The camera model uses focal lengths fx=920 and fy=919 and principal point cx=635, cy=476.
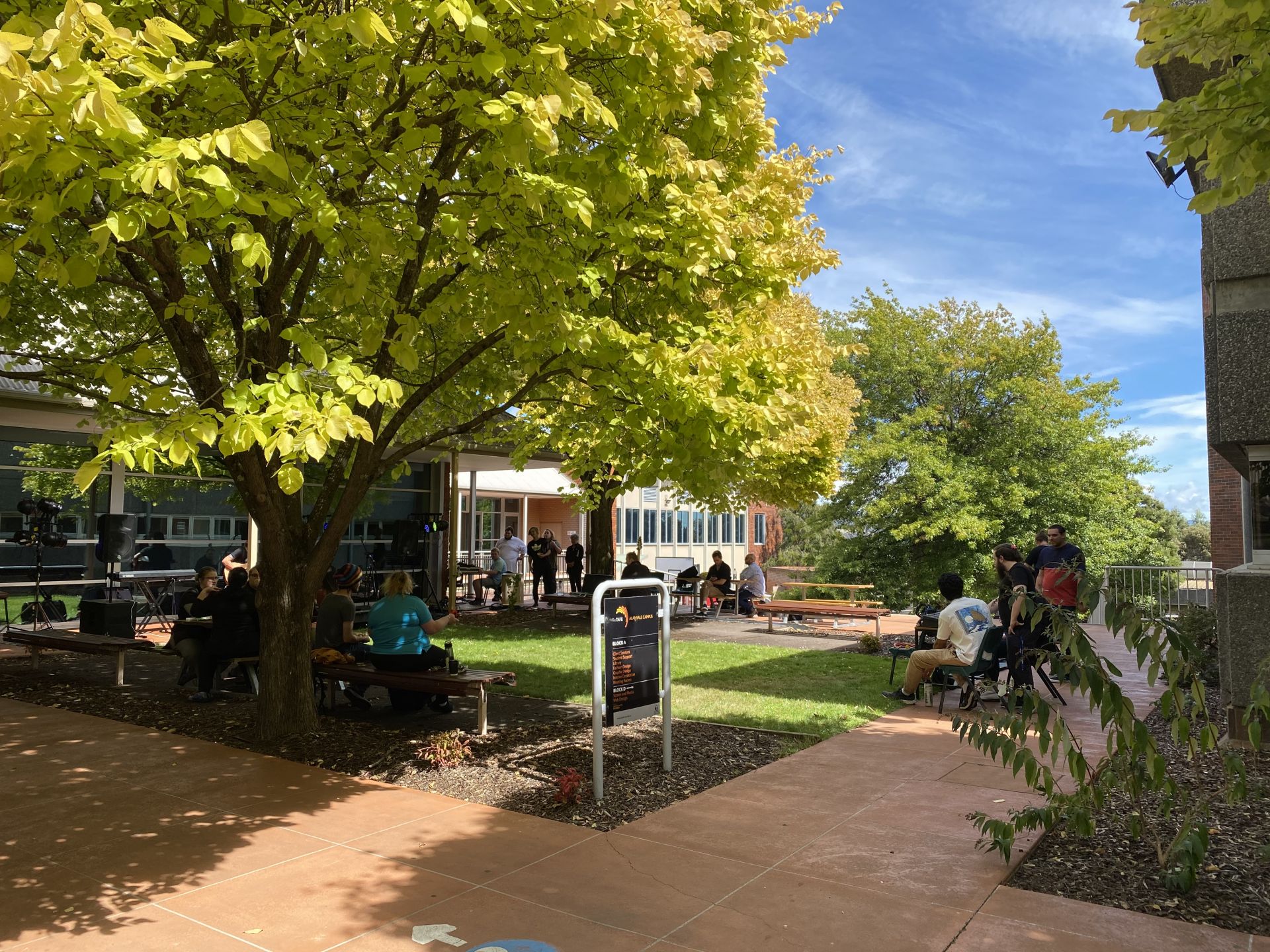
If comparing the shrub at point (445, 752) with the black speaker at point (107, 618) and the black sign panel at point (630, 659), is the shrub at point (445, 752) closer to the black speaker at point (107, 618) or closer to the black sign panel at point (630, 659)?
the black sign panel at point (630, 659)

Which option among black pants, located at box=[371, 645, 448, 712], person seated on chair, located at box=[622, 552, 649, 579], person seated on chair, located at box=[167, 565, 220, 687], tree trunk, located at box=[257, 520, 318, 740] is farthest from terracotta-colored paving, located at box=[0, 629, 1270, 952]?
person seated on chair, located at box=[622, 552, 649, 579]

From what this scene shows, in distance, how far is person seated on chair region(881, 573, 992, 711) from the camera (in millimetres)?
8938

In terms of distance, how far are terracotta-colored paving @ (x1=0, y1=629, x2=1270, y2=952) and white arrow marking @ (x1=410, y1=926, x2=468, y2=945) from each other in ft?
0.04

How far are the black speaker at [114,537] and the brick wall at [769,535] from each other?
133 feet

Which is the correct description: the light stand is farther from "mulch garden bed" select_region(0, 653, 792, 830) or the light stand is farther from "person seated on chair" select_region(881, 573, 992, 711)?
"person seated on chair" select_region(881, 573, 992, 711)

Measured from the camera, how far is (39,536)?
13.9 m

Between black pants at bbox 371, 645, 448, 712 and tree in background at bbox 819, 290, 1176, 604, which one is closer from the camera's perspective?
black pants at bbox 371, 645, 448, 712

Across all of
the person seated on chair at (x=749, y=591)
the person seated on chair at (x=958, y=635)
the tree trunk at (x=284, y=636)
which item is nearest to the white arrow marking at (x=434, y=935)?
the tree trunk at (x=284, y=636)

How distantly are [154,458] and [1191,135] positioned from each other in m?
4.92

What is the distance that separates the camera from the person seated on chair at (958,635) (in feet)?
29.3

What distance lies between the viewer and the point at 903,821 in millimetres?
5586

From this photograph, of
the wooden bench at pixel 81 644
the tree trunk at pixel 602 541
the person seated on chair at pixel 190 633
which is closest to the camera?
the person seated on chair at pixel 190 633

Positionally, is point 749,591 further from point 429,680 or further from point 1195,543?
point 1195,543

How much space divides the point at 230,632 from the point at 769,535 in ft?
156
